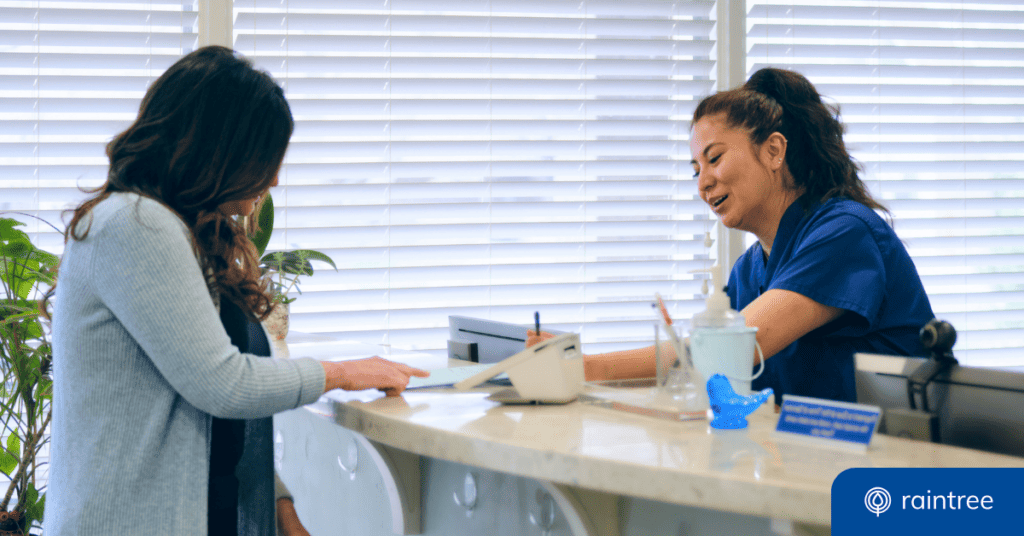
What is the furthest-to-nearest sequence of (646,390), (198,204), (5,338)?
1. (5,338)
2. (646,390)
3. (198,204)

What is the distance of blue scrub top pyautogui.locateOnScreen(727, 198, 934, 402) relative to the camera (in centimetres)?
143

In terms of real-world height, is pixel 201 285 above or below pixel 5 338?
above

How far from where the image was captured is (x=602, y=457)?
2.66ft

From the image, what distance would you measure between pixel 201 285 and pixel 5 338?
1.40 metres

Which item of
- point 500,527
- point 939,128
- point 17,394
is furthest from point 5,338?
point 939,128

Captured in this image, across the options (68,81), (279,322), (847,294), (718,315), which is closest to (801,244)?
(847,294)

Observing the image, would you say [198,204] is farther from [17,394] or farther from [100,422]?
[17,394]

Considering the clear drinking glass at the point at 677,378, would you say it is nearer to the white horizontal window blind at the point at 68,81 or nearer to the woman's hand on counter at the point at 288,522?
the woman's hand on counter at the point at 288,522

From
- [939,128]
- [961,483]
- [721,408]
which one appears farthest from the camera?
[939,128]

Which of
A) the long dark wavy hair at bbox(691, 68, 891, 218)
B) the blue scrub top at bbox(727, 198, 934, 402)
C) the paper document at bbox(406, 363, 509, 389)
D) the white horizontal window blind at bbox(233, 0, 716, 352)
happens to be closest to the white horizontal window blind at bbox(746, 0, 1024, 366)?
the white horizontal window blind at bbox(233, 0, 716, 352)

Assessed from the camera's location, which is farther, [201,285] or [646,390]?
[646,390]

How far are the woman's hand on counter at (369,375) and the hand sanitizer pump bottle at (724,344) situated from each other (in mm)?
Answer: 480

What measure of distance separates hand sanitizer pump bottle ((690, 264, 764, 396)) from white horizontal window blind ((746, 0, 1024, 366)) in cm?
218

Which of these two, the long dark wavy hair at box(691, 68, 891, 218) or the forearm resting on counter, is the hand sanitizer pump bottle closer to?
the forearm resting on counter
